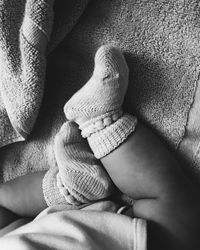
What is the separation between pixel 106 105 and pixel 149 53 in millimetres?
142

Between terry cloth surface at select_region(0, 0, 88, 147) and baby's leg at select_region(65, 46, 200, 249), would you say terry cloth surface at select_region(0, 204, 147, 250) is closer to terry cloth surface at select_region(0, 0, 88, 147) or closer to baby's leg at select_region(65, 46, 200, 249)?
baby's leg at select_region(65, 46, 200, 249)

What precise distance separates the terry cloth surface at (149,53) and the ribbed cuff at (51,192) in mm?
188

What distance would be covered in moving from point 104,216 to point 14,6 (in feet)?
1.49

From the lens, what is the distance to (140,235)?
2.06 feet

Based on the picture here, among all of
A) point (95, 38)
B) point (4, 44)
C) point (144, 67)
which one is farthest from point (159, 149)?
point (4, 44)

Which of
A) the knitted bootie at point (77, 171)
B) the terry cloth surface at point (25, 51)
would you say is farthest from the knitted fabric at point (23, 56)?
the knitted bootie at point (77, 171)

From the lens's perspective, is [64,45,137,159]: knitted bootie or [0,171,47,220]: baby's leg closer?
[64,45,137,159]: knitted bootie

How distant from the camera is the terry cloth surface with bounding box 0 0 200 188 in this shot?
0.70 metres

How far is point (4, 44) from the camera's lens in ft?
2.45

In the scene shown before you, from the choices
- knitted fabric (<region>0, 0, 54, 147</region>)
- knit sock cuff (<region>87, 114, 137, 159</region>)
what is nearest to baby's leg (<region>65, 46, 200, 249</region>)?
knit sock cuff (<region>87, 114, 137, 159</region>)

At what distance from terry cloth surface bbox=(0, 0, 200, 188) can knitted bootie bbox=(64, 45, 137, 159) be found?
0.15ft

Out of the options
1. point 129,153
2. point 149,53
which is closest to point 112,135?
point 129,153

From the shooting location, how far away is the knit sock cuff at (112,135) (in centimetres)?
68

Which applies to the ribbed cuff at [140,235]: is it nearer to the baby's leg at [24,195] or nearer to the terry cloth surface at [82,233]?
the terry cloth surface at [82,233]
